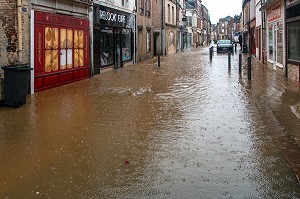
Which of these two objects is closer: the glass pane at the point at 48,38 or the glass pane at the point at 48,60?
the glass pane at the point at 48,38

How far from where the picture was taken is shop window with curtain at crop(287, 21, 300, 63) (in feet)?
46.1

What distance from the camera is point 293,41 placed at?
1484cm

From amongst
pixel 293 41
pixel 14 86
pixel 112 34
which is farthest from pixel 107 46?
pixel 14 86

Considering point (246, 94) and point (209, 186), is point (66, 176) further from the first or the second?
point (246, 94)

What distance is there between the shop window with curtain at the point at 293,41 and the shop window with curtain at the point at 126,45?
10.9m

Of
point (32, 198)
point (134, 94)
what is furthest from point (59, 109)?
point (32, 198)

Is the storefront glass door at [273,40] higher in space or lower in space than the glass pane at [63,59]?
higher

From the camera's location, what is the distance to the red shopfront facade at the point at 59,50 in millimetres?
12711

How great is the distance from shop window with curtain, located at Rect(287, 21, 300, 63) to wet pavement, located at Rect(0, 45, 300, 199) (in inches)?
128

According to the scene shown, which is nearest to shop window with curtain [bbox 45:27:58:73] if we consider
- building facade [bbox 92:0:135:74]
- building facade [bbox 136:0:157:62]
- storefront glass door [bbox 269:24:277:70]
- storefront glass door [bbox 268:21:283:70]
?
building facade [bbox 92:0:135:74]

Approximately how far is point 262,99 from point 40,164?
23.3 ft

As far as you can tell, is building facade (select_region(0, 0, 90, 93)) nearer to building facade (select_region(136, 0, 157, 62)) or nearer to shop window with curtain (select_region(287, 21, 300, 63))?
shop window with curtain (select_region(287, 21, 300, 63))

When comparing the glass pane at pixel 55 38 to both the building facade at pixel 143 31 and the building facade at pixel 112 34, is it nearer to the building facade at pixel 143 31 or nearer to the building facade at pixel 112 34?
the building facade at pixel 112 34

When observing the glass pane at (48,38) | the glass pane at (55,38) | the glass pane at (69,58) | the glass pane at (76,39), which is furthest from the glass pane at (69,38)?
the glass pane at (48,38)
